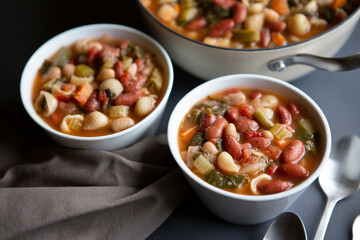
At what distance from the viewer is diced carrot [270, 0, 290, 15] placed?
2349mm

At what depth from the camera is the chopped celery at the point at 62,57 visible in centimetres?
231

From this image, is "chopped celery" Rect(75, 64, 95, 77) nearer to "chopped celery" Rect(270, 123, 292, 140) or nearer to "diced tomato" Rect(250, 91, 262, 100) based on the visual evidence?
"diced tomato" Rect(250, 91, 262, 100)

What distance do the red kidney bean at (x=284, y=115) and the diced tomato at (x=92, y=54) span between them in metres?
0.97

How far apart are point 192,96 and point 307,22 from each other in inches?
29.2

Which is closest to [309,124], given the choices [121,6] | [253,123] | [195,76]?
[253,123]

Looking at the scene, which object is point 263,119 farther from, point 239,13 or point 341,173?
point 239,13

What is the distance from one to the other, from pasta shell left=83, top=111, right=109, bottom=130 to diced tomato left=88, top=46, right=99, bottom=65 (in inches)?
14.5

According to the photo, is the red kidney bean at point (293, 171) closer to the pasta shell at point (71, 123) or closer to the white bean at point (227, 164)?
the white bean at point (227, 164)

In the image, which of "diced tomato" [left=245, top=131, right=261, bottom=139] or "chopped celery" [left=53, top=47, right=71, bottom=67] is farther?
"chopped celery" [left=53, top=47, right=71, bottom=67]

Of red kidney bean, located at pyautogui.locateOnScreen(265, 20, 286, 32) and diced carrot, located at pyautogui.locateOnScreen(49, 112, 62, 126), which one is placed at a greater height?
red kidney bean, located at pyautogui.locateOnScreen(265, 20, 286, 32)

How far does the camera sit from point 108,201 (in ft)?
6.15

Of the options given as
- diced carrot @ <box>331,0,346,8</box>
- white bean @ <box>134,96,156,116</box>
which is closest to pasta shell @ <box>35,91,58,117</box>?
white bean @ <box>134,96,156,116</box>

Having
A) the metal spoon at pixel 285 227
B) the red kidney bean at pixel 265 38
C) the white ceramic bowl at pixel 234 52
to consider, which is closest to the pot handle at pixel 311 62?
the white ceramic bowl at pixel 234 52

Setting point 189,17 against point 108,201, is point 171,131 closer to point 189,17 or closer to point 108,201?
point 108,201
